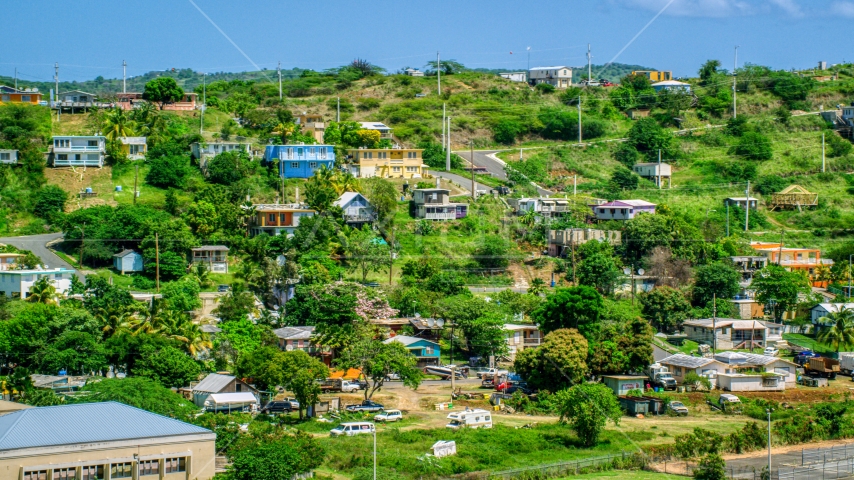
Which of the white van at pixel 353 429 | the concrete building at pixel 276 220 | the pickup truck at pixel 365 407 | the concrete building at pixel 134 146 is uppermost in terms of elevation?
the concrete building at pixel 134 146

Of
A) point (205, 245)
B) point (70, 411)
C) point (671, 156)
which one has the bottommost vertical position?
point (70, 411)

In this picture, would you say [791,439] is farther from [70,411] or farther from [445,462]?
[70,411]

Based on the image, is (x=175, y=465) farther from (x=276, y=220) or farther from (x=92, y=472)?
(x=276, y=220)

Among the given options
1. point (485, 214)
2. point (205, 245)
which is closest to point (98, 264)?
point (205, 245)

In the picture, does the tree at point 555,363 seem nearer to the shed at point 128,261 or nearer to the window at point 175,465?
the window at point 175,465

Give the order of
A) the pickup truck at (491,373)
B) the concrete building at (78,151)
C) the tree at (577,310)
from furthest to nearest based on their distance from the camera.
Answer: the concrete building at (78,151) → the tree at (577,310) → the pickup truck at (491,373)

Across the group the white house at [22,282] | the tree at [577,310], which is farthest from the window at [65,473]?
the tree at [577,310]
